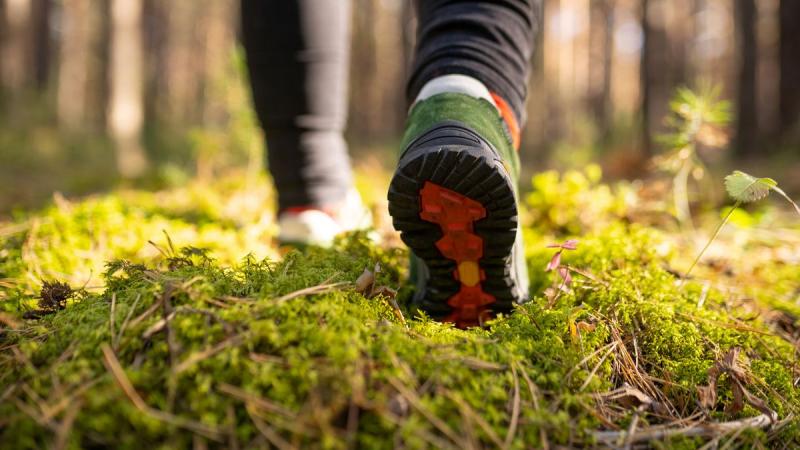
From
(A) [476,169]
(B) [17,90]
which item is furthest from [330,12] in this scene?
(B) [17,90]

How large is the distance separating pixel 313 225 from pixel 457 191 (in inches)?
36.0

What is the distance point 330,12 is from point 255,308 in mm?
1248

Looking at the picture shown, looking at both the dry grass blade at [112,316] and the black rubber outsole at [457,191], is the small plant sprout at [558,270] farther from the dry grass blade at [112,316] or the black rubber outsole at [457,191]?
the dry grass blade at [112,316]

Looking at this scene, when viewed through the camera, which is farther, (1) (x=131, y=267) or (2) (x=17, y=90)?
(2) (x=17, y=90)

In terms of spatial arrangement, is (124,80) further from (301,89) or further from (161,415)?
(161,415)

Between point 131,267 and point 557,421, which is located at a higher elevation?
point 131,267

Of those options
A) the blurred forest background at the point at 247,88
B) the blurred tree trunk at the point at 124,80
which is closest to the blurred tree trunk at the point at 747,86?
the blurred forest background at the point at 247,88

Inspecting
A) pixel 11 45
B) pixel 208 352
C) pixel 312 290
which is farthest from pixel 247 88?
pixel 11 45

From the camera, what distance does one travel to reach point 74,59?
17141 mm

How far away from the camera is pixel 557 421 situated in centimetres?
72

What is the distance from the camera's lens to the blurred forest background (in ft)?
17.6

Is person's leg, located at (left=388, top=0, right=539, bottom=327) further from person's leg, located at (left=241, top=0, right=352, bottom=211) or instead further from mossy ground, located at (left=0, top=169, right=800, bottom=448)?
person's leg, located at (left=241, top=0, right=352, bottom=211)

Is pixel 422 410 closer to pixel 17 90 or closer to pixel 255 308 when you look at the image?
pixel 255 308

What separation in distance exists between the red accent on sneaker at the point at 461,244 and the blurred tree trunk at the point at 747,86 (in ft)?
24.2
